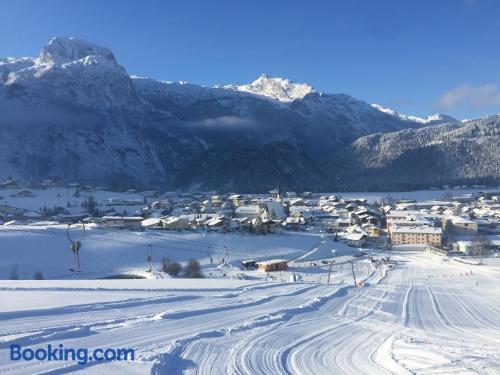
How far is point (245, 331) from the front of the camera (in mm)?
6305

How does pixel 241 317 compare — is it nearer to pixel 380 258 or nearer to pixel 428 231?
pixel 380 258

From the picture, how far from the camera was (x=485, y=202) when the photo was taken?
66000 mm

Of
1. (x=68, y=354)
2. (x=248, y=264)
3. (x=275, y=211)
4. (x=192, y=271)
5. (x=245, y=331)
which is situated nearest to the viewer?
(x=68, y=354)

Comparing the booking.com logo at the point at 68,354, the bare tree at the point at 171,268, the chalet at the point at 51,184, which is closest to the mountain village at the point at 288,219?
the chalet at the point at 51,184

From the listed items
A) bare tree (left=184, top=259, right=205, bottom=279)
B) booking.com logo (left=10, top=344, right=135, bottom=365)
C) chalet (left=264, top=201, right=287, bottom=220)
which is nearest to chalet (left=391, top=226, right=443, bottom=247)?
chalet (left=264, top=201, right=287, bottom=220)

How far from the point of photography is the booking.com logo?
14.5ft

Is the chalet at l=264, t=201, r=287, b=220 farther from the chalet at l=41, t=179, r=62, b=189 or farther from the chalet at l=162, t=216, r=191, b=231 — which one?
the chalet at l=41, t=179, r=62, b=189

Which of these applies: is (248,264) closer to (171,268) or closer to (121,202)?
(171,268)

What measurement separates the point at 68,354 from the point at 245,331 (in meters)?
2.41

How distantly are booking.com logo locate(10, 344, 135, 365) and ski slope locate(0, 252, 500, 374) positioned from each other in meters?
0.12

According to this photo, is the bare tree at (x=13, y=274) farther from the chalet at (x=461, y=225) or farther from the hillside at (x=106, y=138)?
the hillside at (x=106, y=138)

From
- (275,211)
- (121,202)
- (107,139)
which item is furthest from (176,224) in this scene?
(107,139)

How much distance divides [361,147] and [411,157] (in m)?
18.4

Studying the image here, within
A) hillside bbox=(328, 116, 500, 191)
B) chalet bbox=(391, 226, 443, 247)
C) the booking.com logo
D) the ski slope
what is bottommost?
chalet bbox=(391, 226, 443, 247)
